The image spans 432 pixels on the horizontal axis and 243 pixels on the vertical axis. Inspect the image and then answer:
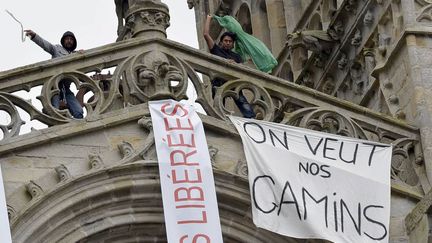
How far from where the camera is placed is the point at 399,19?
88.2ft

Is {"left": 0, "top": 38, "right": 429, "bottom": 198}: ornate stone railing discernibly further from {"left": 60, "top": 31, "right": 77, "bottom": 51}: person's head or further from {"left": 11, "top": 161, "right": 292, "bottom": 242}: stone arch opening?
{"left": 60, "top": 31, "right": 77, "bottom": 51}: person's head

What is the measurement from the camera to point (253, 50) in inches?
1055

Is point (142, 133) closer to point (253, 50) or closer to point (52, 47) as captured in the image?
point (52, 47)

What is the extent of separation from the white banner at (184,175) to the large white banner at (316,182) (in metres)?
0.51

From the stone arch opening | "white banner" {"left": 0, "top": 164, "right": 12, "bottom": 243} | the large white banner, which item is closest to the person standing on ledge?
the large white banner

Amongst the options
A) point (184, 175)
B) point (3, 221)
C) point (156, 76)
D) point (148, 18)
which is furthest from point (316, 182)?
point (3, 221)

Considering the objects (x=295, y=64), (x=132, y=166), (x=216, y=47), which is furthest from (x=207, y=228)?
(x=295, y=64)

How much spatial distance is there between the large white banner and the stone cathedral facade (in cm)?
22

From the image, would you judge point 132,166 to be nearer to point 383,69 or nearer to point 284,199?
point 284,199

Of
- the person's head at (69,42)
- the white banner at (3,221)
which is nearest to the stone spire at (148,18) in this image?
the person's head at (69,42)

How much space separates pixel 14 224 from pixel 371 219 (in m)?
3.79

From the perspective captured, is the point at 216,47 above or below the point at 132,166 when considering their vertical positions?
above

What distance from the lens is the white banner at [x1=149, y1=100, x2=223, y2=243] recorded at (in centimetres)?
2306

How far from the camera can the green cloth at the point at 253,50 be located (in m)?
26.6
